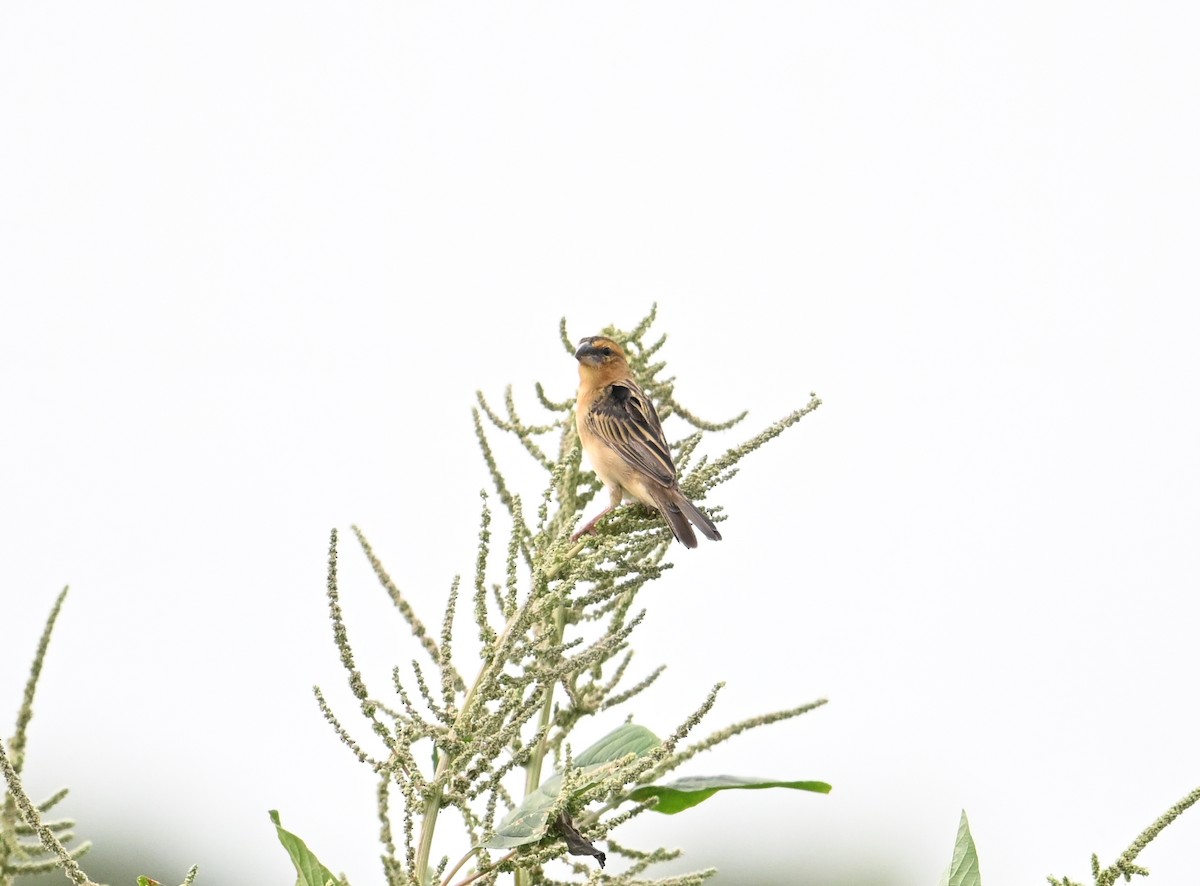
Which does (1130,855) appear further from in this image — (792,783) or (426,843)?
(426,843)

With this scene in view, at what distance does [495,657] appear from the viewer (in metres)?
2.47

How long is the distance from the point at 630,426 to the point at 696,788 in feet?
10.9

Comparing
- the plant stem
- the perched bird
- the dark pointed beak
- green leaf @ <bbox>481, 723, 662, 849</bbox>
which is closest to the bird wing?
the perched bird

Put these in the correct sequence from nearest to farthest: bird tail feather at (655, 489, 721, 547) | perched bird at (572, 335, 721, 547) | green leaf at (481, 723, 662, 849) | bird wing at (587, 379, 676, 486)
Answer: green leaf at (481, 723, 662, 849) → bird tail feather at (655, 489, 721, 547) → perched bird at (572, 335, 721, 547) → bird wing at (587, 379, 676, 486)

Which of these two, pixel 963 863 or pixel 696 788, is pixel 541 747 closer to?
pixel 696 788

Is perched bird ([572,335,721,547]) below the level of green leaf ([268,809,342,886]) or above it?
above

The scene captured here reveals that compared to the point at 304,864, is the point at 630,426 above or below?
above

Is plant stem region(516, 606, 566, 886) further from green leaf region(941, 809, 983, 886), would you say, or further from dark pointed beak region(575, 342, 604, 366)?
dark pointed beak region(575, 342, 604, 366)

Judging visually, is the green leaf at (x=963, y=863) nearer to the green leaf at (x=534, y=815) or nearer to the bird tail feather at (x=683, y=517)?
the green leaf at (x=534, y=815)

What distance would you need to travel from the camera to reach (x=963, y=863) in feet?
7.22

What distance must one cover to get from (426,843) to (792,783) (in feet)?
2.98

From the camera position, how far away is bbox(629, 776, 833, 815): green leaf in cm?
279

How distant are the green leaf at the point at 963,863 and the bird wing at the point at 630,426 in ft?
10.7

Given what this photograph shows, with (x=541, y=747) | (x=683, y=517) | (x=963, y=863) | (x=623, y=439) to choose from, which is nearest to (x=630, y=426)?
(x=623, y=439)
